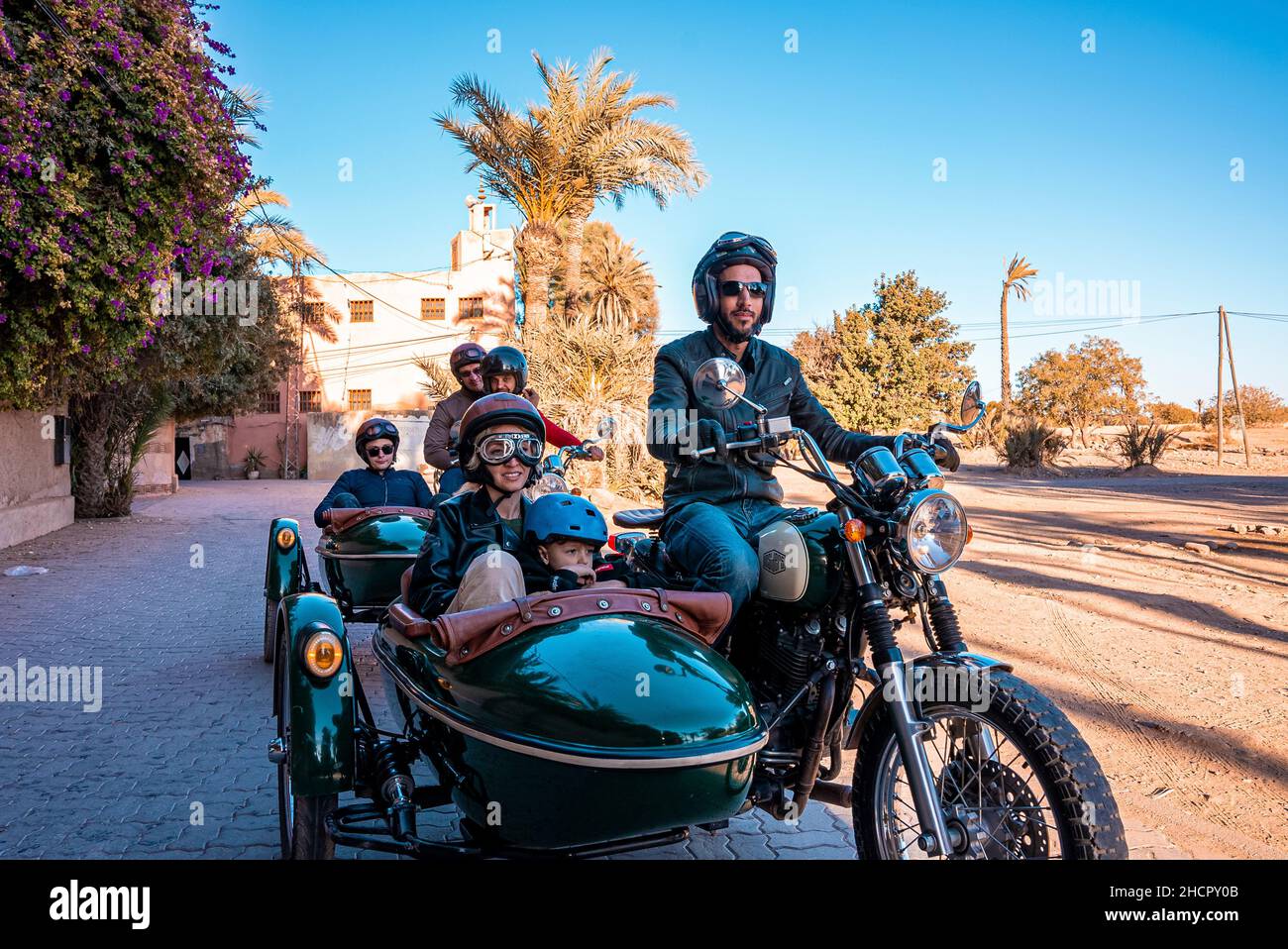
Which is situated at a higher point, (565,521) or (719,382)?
(719,382)

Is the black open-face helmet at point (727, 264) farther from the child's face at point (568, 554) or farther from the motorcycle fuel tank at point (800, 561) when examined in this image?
the child's face at point (568, 554)

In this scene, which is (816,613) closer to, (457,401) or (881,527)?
(881,527)

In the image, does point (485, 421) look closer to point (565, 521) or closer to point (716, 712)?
point (565, 521)

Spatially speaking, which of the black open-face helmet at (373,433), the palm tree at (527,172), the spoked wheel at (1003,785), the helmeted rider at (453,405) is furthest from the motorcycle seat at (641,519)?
the palm tree at (527,172)

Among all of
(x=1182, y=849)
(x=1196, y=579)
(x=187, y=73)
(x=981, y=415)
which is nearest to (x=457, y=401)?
(x=981, y=415)

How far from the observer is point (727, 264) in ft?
12.1

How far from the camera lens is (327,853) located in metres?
3.02

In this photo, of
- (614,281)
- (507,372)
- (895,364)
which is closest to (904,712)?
(507,372)

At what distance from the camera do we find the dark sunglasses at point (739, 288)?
3658 mm

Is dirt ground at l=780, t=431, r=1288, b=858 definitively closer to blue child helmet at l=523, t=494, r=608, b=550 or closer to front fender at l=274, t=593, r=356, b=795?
blue child helmet at l=523, t=494, r=608, b=550

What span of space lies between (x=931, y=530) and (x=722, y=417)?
1.00m

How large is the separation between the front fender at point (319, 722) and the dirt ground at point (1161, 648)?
2.90 meters

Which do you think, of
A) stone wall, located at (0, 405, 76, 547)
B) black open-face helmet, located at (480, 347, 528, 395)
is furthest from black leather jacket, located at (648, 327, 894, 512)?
stone wall, located at (0, 405, 76, 547)

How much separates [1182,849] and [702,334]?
271cm
